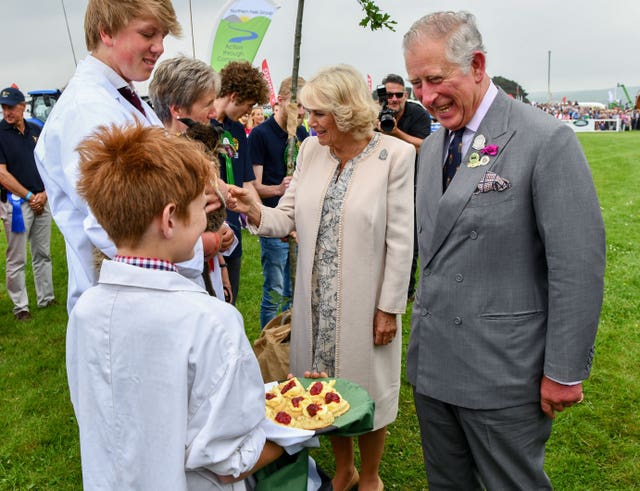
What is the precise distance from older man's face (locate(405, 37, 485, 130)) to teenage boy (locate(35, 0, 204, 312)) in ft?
3.31

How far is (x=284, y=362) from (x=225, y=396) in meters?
1.76

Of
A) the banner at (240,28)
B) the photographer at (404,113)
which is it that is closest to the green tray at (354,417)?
the photographer at (404,113)

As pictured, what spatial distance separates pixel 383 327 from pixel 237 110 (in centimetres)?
228

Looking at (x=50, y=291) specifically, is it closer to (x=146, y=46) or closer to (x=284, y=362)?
(x=284, y=362)

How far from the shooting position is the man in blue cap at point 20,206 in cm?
644

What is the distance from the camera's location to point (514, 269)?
2018mm

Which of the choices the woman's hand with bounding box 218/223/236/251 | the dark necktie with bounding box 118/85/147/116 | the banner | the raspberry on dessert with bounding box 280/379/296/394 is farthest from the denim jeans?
the banner

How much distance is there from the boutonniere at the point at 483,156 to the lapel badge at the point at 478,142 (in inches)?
0.7

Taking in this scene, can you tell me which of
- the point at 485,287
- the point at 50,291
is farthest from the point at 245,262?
the point at 485,287

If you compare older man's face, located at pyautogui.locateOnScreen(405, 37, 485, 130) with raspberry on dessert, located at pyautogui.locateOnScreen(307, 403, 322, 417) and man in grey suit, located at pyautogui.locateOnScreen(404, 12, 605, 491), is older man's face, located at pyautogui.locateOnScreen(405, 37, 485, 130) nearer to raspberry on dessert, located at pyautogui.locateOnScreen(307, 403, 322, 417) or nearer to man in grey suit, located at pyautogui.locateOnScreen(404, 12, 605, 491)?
man in grey suit, located at pyautogui.locateOnScreen(404, 12, 605, 491)

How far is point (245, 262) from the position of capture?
8.26m

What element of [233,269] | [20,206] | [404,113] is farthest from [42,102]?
[233,269]

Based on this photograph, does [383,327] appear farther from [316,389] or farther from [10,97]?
[10,97]

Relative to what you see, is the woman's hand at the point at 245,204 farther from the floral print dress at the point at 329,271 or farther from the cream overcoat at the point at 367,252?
the floral print dress at the point at 329,271
